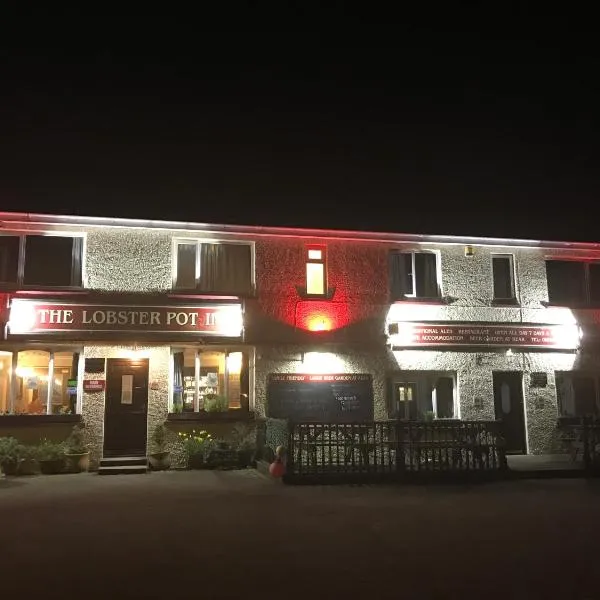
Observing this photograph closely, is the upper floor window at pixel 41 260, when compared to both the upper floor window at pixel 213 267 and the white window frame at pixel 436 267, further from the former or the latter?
the white window frame at pixel 436 267

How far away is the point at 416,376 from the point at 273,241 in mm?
4992

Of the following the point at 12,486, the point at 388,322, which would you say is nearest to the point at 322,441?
the point at 388,322

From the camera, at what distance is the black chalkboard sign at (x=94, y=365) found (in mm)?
14883

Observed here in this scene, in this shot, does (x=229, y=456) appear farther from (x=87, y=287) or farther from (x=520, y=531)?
(x=520, y=531)

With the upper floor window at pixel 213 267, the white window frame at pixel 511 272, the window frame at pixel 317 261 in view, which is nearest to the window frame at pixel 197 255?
the upper floor window at pixel 213 267

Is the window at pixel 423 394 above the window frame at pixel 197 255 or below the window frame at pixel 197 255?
below

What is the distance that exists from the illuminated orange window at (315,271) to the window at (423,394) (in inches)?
117

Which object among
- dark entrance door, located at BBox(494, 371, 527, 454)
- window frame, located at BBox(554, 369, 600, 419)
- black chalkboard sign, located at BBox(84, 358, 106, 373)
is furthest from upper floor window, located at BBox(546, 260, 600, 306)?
black chalkboard sign, located at BBox(84, 358, 106, 373)

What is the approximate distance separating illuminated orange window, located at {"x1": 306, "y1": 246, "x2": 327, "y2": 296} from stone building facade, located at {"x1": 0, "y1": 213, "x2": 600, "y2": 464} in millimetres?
35

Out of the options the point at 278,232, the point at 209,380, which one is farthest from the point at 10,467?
the point at 278,232

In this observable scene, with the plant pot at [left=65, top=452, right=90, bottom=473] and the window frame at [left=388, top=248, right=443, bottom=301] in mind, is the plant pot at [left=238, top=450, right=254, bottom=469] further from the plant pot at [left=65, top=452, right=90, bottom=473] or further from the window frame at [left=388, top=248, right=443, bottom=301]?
the window frame at [left=388, top=248, right=443, bottom=301]

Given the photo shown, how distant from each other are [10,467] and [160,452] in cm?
313

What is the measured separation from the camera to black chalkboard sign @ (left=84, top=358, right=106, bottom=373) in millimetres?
14883

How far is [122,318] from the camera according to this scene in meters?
14.9
